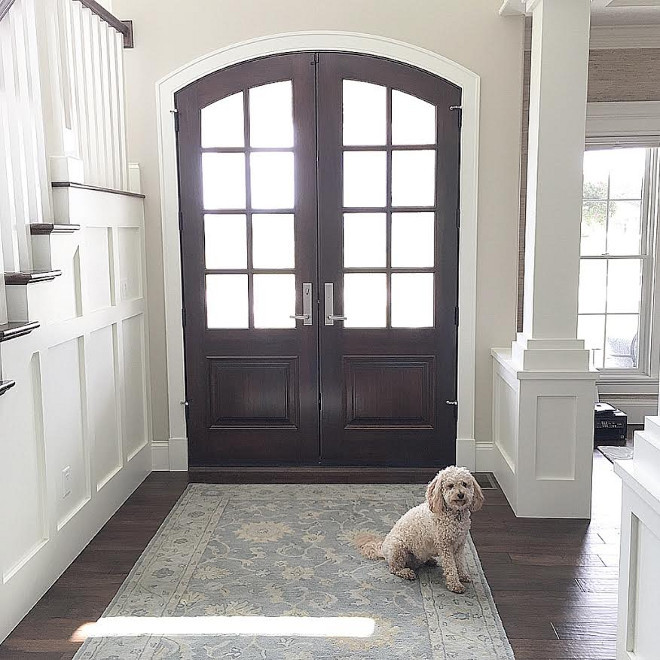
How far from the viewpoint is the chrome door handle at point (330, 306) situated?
15.1 ft

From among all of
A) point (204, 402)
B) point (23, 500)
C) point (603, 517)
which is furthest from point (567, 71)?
point (23, 500)

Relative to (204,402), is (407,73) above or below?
above

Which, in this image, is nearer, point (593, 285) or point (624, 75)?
point (624, 75)

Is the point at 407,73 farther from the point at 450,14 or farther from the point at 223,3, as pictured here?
the point at 223,3

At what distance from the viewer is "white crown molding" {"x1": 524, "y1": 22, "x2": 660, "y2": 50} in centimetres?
493

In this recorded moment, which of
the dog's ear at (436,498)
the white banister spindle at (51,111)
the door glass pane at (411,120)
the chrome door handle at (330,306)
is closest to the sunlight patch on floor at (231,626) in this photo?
the dog's ear at (436,498)

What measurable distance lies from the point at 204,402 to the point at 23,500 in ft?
5.85

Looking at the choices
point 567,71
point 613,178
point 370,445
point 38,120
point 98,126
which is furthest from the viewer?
point 613,178

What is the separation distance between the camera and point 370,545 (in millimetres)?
3537

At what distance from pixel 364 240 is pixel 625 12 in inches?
81.0

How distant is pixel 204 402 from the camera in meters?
4.74

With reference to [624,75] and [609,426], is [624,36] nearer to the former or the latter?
[624,75]

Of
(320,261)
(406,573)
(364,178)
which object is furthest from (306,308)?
(406,573)

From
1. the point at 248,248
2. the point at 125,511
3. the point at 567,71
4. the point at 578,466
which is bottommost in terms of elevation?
the point at 125,511
